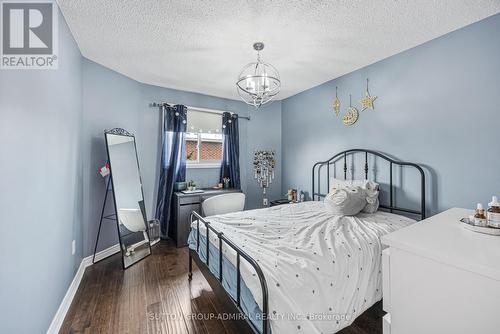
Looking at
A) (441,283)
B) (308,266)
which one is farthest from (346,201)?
(441,283)

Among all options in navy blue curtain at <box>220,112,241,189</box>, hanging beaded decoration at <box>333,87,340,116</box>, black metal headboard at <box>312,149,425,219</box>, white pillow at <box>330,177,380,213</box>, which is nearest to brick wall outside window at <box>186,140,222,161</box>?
navy blue curtain at <box>220,112,241,189</box>

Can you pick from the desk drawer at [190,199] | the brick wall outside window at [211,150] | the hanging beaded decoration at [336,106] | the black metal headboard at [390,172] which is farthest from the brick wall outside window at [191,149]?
the hanging beaded decoration at [336,106]

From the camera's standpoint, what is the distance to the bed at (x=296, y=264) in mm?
1221

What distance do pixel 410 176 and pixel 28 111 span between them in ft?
11.5

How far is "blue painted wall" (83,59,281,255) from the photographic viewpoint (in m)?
2.87

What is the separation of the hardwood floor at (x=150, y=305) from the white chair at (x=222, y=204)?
0.86 meters

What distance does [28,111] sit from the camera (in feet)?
4.50

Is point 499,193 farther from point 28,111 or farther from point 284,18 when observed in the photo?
point 28,111

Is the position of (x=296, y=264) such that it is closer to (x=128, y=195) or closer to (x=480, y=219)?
(x=480, y=219)

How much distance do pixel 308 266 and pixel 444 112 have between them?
2.23 m

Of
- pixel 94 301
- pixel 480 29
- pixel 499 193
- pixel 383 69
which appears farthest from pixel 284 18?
pixel 94 301

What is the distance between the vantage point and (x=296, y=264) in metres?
1.40

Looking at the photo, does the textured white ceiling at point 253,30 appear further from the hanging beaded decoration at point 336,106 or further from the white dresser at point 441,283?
the white dresser at point 441,283

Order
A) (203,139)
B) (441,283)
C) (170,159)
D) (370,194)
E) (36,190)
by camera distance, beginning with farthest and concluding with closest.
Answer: (203,139), (170,159), (370,194), (36,190), (441,283)
